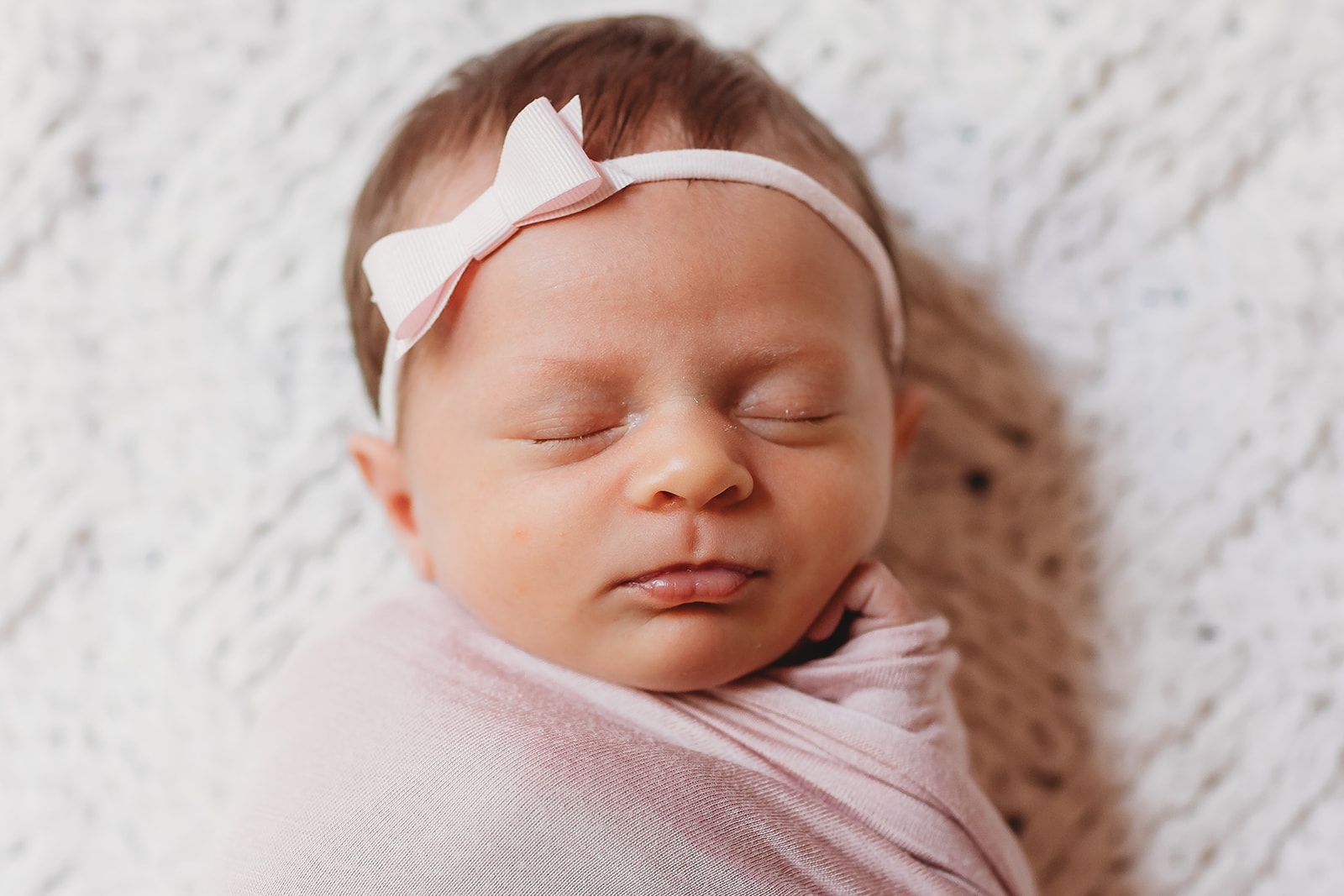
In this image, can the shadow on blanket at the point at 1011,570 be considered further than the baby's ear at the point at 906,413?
Yes

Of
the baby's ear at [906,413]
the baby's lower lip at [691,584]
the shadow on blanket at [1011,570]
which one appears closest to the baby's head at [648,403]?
the baby's lower lip at [691,584]

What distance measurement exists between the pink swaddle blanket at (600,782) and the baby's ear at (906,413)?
0.67 feet

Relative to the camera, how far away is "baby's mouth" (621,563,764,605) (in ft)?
2.65

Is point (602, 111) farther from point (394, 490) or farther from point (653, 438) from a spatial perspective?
point (394, 490)

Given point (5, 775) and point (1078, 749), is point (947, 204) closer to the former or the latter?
point (1078, 749)

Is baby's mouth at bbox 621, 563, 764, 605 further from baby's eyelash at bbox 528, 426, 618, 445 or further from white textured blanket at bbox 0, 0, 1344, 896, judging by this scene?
white textured blanket at bbox 0, 0, 1344, 896

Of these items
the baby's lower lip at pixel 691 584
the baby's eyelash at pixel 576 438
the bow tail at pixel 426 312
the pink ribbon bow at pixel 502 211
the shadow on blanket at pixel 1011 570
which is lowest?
the shadow on blanket at pixel 1011 570

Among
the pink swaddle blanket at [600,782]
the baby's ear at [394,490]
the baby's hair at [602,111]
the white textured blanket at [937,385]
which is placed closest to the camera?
the pink swaddle blanket at [600,782]

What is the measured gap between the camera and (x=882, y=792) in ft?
2.75

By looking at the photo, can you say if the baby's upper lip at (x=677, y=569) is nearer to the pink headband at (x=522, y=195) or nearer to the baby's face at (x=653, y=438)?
the baby's face at (x=653, y=438)

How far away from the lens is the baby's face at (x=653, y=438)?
0.81m

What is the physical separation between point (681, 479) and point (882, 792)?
303 mm

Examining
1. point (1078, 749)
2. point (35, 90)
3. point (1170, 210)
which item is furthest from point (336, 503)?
point (1170, 210)

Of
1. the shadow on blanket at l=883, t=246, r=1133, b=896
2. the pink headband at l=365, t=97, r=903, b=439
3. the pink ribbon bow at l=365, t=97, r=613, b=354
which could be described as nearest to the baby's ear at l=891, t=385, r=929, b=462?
A: the shadow on blanket at l=883, t=246, r=1133, b=896
